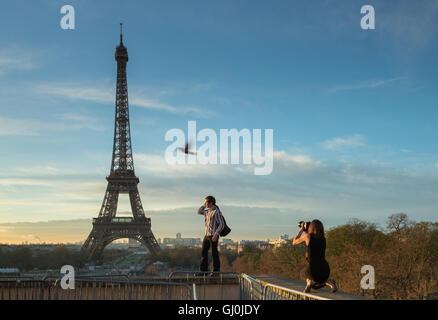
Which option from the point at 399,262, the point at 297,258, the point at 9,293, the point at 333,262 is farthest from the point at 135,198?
the point at 9,293

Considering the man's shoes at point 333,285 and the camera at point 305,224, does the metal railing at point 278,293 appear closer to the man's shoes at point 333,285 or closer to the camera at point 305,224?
the man's shoes at point 333,285

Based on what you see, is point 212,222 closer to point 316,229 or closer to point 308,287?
point 316,229

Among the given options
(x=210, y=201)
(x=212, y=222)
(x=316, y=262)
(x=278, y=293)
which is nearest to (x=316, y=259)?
(x=316, y=262)

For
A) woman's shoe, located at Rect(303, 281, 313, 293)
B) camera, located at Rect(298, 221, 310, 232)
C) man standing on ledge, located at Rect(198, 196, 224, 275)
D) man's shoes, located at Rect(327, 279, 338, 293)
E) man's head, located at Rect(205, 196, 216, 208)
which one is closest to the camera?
woman's shoe, located at Rect(303, 281, 313, 293)

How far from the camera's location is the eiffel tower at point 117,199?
46719 mm

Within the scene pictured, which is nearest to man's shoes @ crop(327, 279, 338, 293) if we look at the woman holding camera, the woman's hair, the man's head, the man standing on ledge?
the woman holding camera

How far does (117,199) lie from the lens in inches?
1933

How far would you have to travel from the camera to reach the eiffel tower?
1839 inches

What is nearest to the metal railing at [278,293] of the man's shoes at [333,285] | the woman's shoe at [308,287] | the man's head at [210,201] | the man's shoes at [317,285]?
the woman's shoe at [308,287]

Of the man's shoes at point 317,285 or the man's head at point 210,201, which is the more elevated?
the man's head at point 210,201

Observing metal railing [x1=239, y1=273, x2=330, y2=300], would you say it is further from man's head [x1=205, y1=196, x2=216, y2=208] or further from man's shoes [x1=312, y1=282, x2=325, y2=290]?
man's head [x1=205, y1=196, x2=216, y2=208]
